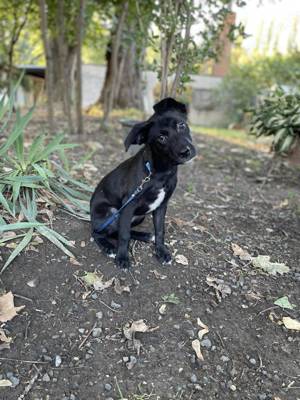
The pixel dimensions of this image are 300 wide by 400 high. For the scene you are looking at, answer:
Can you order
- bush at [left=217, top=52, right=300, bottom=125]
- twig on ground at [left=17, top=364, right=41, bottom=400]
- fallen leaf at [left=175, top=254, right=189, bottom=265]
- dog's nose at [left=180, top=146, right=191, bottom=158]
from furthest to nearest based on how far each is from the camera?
bush at [left=217, top=52, right=300, bottom=125]
fallen leaf at [left=175, top=254, right=189, bottom=265]
dog's nose at [left=180, top=146, right=191, bottom=158]
twig on ground at [left=17, top=364, right=41, bottom=400]

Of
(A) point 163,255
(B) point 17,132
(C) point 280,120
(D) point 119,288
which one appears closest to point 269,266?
(A) point 163,255

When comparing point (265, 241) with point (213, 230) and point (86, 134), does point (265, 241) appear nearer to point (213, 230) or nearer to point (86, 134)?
point (213, 230)

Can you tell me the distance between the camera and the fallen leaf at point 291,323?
2848 millimetres

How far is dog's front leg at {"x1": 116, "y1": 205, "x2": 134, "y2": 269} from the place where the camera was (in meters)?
2.97

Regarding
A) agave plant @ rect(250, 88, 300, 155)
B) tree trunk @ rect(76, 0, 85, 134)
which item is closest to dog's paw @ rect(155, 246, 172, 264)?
agave plant @ rect(250, 88, 300, 155)

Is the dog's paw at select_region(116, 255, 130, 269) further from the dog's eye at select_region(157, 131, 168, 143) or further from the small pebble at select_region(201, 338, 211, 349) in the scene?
the dog's eye at select_region(157, 131, 168, 143)

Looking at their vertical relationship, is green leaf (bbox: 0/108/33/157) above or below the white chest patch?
above

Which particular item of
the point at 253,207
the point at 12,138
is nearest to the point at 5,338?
the point at 12,138

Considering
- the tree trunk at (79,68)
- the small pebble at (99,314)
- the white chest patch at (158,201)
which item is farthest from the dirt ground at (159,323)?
the tree trunk at (79,68)

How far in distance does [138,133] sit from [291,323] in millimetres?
1528

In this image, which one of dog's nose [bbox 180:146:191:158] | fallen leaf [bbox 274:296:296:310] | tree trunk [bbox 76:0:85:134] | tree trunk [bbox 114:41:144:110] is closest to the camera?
dog's nose [bbox 180:146:191:158]

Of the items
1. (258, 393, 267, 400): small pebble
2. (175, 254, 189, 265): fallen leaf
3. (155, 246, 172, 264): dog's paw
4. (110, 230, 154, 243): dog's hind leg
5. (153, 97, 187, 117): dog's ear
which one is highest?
(153, 97, 187, 117): dog's ear

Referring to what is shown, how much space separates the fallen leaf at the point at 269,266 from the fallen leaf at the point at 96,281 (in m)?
1.18

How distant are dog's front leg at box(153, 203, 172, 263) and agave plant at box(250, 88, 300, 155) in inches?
119
